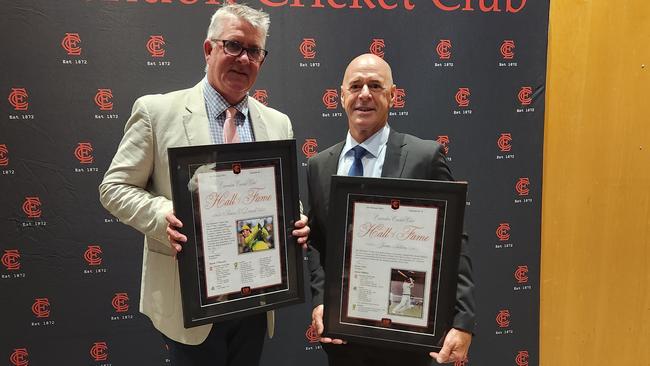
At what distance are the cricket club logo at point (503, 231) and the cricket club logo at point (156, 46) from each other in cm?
239

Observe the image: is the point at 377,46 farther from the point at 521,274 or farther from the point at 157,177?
the point at 521,274

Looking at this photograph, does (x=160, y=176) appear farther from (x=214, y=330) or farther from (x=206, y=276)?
(x=214, y=330)

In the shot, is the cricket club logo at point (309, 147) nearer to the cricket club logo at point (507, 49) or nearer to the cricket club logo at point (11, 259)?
the cricket club logo at point (507, 49)

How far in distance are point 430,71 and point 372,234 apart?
1.66m

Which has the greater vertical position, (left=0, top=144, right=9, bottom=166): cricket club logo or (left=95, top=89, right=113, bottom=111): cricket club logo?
(left=95, top=89, right=113, bottom=111): cricket club logo

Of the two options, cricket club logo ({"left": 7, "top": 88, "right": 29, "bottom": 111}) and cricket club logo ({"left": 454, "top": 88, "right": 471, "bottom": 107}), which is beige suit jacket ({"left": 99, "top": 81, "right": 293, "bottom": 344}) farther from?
cricket club logo ({"left": 454, "top": 88, "right": 471, "bottom": 107})

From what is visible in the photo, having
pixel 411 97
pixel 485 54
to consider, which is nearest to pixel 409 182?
pixel 411 97

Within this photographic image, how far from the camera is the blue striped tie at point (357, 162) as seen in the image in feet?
5.51

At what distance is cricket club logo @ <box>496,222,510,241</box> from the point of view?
2.97m

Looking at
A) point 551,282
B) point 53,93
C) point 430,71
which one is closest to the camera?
point 53,93

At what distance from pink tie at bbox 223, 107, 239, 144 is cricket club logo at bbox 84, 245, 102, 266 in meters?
1.36

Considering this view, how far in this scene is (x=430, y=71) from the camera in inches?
110

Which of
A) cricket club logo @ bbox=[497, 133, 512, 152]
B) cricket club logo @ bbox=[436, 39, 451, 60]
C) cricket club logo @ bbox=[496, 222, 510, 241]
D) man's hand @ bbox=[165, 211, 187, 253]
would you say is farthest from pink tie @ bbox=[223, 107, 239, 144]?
cricket club logo @ bbox=[496, 222, 510, 241]

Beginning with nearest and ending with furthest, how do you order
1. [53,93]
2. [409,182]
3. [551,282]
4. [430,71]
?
[409,182], [53,93], [430,71], [551,282]
